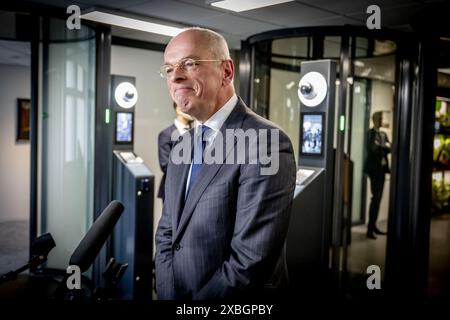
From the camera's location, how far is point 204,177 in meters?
1.38

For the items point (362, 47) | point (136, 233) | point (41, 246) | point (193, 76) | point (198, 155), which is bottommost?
point (136, 233)

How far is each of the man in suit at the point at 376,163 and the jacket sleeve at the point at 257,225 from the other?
388 centimetres

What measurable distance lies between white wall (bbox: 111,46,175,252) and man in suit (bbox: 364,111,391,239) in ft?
8.31

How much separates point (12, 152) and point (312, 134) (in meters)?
5.38

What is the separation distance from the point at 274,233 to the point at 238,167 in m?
0.22

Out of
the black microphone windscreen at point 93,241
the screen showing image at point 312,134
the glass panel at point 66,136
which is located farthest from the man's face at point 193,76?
the glass panel at point 66,136

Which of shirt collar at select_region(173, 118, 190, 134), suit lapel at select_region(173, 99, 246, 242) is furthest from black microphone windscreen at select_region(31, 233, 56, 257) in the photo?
shirt collar at select_region(173, 118, 190, 134)

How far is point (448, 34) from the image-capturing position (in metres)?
3.98

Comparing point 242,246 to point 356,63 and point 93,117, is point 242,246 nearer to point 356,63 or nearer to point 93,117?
point 93,117

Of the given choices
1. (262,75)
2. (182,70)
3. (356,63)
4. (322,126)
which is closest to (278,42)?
(262,75)

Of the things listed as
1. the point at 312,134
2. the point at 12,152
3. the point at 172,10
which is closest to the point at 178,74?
the point at 312,134

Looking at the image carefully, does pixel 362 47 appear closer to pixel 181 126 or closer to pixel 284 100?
pixel 284 100

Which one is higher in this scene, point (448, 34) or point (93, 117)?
point (448, 34)
